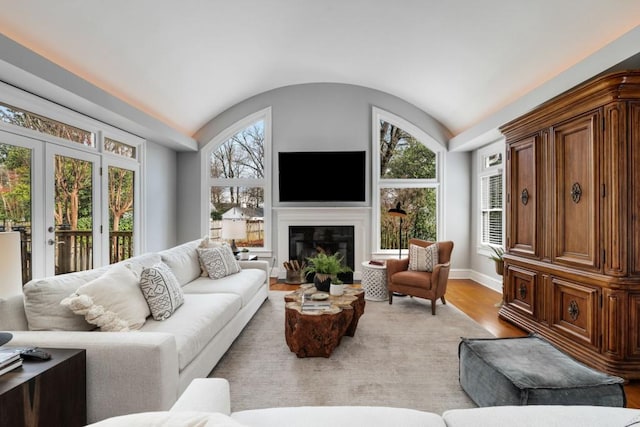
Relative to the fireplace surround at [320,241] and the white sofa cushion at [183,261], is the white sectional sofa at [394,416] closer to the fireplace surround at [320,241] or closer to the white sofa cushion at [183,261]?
Result: the white sofa cushion at [183,261]

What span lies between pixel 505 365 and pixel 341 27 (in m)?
3.92

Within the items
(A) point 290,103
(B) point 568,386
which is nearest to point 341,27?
(A) point 290,103

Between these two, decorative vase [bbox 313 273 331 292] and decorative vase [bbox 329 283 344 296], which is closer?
decorative vase [bbox 329 283 344 296]

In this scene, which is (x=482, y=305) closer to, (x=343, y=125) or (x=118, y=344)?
(x=343, y=125)

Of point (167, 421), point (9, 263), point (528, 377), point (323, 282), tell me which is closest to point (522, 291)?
→ point (528, 377)

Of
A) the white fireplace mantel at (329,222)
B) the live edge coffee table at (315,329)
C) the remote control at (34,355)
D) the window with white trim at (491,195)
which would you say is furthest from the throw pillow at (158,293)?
the window with white trim at (491,195)

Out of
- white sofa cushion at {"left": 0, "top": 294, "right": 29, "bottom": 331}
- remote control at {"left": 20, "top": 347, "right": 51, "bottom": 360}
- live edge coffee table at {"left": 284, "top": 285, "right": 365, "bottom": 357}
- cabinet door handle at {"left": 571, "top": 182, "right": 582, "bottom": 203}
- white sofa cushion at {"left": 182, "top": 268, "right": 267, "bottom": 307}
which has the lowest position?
live edge coffee table at {"left": 284, "top": 285, "right": 365, "bottom": 357}

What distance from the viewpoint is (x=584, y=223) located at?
2637 mm

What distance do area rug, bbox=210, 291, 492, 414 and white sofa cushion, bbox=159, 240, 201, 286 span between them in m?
0.83

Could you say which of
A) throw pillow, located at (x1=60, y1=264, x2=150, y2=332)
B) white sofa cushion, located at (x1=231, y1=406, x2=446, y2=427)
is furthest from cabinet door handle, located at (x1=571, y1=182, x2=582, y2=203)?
throw pillow, located at (x1=60, y1=264, x2=150, y2=332)

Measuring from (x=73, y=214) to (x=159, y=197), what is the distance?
1754 mm

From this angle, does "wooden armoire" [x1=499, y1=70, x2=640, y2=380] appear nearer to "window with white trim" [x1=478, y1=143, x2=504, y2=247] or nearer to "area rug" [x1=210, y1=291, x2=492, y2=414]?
"area rug" [x1=210, y1=291, x2=492, y2=414]

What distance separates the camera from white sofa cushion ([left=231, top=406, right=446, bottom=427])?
3.43 feet

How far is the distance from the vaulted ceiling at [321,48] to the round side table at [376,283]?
2.50 meters
